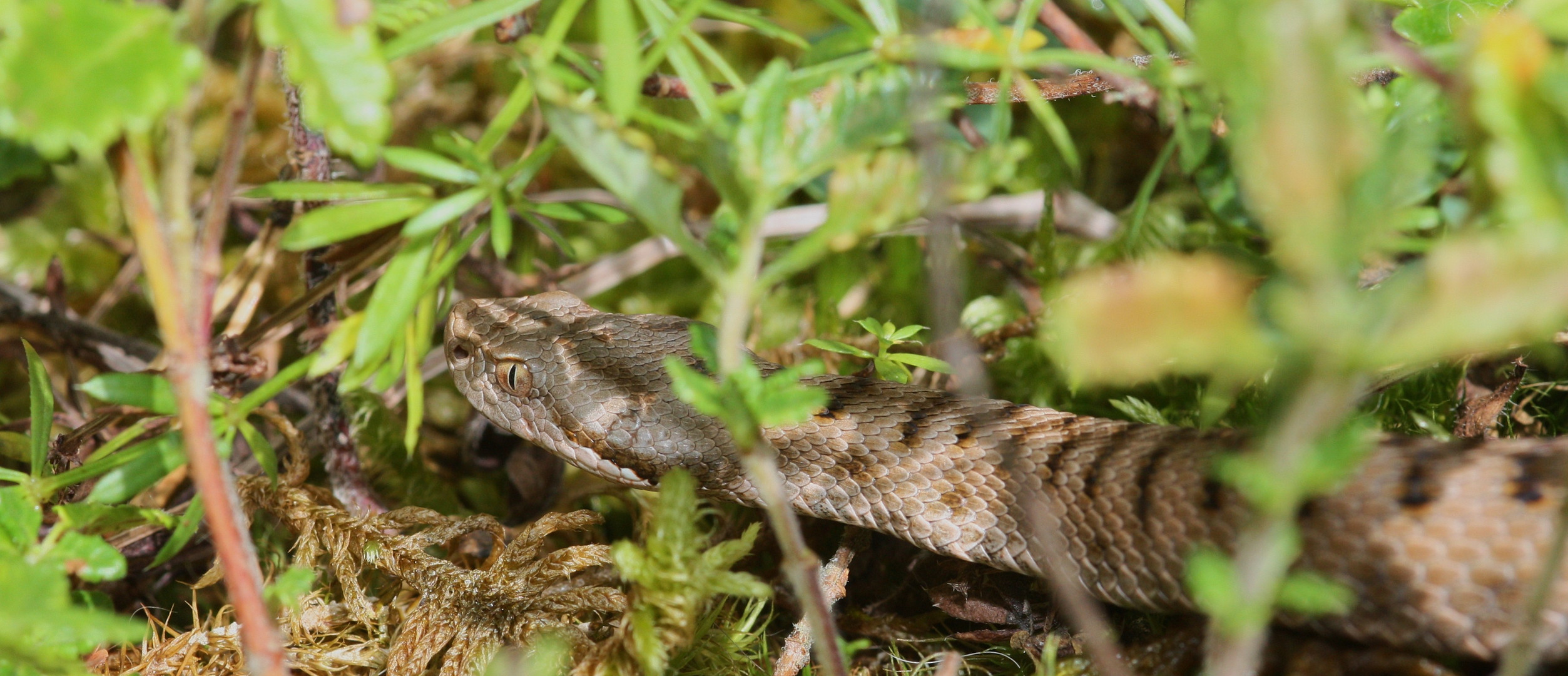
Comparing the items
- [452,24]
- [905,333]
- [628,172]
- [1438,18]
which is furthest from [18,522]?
[1438,18]

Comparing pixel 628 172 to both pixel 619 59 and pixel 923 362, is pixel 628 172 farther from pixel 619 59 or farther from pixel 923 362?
pixel 923 362

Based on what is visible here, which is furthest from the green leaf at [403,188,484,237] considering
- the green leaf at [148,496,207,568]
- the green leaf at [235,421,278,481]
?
the green leaf at [148,496,207,568]

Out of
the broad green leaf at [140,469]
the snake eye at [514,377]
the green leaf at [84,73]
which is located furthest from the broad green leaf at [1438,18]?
the broad green leaf at [140,469]

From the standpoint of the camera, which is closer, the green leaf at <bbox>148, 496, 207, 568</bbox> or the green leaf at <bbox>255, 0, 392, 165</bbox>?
the green leaf at <bbox>255, 0, 392, 165</bbox>

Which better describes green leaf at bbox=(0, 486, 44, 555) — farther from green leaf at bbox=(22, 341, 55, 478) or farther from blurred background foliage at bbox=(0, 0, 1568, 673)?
green leaf at bbox=(22, 341, 55, 478)

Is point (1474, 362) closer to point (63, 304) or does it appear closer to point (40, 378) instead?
point (40, 378)

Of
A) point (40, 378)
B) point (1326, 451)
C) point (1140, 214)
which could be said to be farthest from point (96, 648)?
point (1140, 214)
